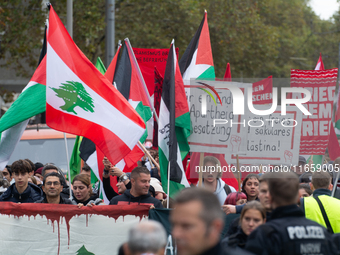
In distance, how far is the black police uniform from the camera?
329 centimetres

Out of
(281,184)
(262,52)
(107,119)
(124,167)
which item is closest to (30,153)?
(124,167)

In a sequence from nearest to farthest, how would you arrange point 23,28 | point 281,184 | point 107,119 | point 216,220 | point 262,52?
point 216,220, point 281,184, point 107,119, point 23,28, point 262,52

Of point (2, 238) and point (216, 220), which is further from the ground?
point (216, 220)

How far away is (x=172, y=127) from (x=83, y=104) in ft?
3.78

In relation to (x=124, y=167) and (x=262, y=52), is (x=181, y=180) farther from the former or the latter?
(x=262, y=52)

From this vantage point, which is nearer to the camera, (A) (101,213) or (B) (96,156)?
(A) (101,213)

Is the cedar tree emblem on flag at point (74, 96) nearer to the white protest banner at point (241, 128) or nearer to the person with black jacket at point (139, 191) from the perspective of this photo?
the person with black jacket at point (139, 191)

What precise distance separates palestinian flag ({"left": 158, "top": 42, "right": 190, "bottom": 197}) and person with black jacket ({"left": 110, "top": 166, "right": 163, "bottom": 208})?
1.71 ft

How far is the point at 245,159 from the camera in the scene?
654 centimetres

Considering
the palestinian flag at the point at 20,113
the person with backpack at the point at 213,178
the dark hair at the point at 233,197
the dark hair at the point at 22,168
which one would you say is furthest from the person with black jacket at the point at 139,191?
the palestinian flag at the point at 20,113

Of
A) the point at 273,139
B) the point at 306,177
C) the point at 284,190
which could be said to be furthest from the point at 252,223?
the point at 306,177

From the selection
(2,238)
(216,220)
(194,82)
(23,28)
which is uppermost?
(23,28)

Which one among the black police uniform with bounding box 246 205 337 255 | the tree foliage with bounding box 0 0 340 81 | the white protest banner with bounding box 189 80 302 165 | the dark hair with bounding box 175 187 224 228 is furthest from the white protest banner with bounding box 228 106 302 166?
the tree foliage with bounding box 0 0 340 81

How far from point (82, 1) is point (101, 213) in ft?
47.0
